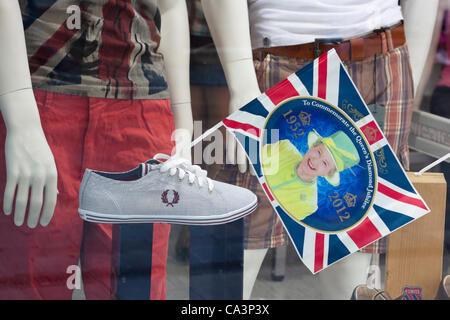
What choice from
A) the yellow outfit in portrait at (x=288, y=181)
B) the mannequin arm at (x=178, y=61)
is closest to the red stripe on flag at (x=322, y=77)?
the yellow outfit in portrait at (x=288, y=181)

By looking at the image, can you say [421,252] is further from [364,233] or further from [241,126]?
[241,126]

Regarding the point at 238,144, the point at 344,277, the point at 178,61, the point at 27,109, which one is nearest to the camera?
the point at 27,109

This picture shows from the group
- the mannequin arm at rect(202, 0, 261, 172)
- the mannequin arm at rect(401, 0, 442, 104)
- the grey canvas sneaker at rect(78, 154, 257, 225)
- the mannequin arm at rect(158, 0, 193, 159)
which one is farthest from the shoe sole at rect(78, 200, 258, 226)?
the mannequin arm at rect(401, 0, 442, 104)

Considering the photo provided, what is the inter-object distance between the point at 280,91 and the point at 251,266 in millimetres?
612

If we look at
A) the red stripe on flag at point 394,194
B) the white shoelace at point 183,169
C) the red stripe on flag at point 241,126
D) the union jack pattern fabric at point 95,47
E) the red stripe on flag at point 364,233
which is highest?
the union jack pattern fabric at point 95,47

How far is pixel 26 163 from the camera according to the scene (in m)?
1.48

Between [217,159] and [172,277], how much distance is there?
422 millimetres

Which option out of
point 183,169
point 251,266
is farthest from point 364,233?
point 183,169

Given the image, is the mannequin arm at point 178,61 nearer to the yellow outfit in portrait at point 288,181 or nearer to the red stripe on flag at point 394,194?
the yellow outfit in portrait at point 288,181

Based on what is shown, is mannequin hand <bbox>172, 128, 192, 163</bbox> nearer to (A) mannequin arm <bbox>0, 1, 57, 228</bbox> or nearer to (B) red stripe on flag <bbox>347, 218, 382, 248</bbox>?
(A) mannequin arm <bbox>0, 1, 57, 228</bbox>

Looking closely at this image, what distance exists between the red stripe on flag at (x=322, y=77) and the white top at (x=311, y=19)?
0.08m

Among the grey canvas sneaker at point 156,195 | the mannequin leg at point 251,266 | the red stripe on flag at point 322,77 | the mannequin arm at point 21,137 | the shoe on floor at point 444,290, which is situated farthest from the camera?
the shoe on floor at point 444,290

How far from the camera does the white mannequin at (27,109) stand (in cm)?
142
